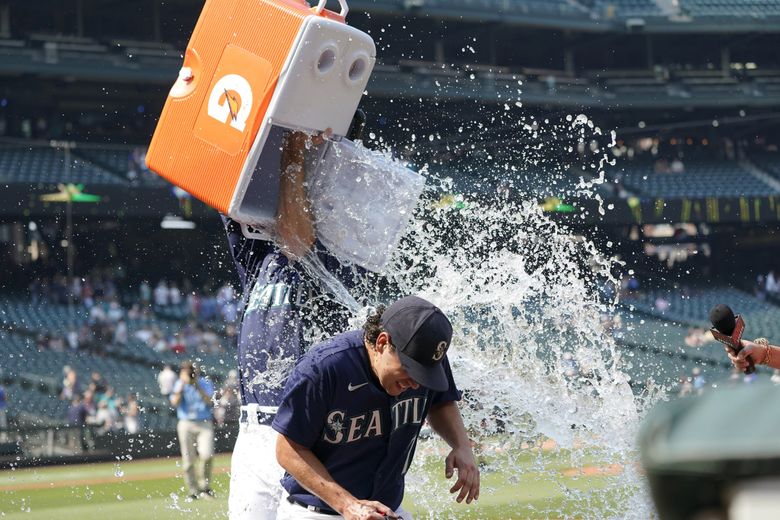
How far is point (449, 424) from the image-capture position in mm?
3928

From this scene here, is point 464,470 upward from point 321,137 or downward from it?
downward

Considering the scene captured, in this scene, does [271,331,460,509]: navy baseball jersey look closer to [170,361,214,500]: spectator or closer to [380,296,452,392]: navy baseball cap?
[380,296,452,392]: navy baseball cap

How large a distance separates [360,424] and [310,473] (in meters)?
0.22

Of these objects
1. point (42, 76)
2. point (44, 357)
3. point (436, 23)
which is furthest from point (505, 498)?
point (436, 23)

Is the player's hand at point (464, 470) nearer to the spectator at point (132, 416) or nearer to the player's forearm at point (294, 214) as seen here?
the player's forearm at point (294, 214)

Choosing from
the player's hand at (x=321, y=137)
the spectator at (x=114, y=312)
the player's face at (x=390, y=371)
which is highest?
the player's hand at (x=321, y=137)

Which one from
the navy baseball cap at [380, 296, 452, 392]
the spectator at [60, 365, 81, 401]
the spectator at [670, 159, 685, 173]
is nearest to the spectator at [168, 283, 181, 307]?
the spectator at [60, 365, 81, 401]

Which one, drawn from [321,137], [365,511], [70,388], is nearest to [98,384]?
[70,388]

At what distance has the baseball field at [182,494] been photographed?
31.8ft

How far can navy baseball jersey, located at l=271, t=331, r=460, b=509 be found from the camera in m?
3.45

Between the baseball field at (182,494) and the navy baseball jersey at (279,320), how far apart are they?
4.52 m

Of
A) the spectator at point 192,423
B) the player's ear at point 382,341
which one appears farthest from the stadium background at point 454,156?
the player's ear at point 382,341

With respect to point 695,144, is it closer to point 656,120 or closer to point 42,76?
point 656,120

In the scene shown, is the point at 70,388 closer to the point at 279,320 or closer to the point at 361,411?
the point at 279,320
